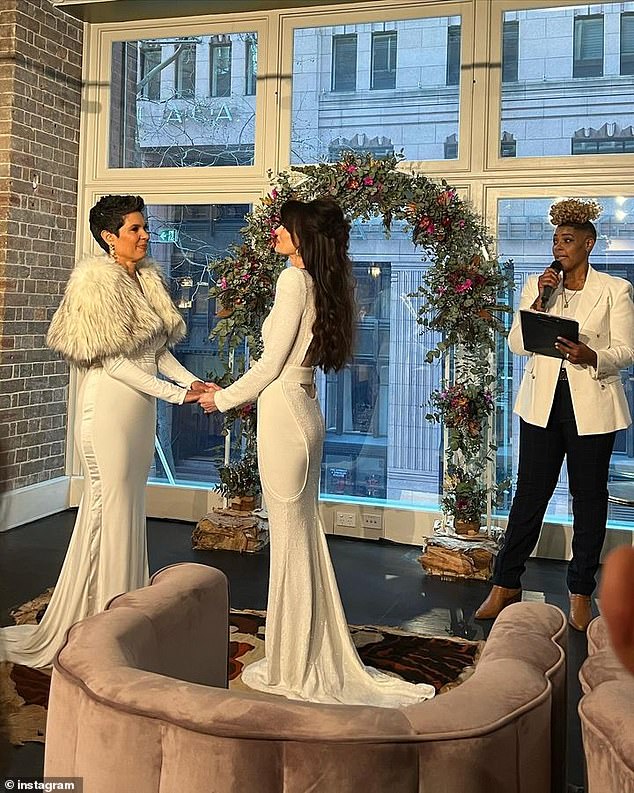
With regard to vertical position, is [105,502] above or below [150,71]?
below

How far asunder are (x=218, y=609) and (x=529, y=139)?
14.5ft

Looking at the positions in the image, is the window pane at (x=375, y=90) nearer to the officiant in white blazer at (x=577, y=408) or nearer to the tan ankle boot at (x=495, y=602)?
the officiant in white blazer at (x=577, y=408)

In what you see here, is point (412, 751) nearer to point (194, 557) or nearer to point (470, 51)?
point (194, 557)

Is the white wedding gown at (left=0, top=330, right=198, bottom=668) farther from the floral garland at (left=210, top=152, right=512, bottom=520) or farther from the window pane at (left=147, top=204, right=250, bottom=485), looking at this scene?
the window pane at (left=147, top=204, right=250, bottom=485)

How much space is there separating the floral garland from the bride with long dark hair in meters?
2.09

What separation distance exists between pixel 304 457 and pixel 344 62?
373 cm

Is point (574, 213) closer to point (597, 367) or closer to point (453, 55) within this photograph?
point (597, 367)

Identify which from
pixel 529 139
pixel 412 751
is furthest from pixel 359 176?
pixel 412 751

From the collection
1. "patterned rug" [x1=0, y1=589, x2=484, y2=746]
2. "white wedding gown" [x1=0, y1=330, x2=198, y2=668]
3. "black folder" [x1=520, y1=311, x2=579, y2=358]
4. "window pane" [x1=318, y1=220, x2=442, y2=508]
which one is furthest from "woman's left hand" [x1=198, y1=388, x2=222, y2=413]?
"window pane" [x1=318, y1=220, x2=442, y2=508]

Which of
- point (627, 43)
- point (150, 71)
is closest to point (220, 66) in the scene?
point (150, 71)

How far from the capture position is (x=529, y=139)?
5637 mm

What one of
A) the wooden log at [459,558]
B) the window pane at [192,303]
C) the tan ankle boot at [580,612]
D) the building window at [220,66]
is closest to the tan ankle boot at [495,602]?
the tan ankle boot at [580,612]

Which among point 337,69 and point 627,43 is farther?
point 337,69

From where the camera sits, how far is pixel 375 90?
597cm
